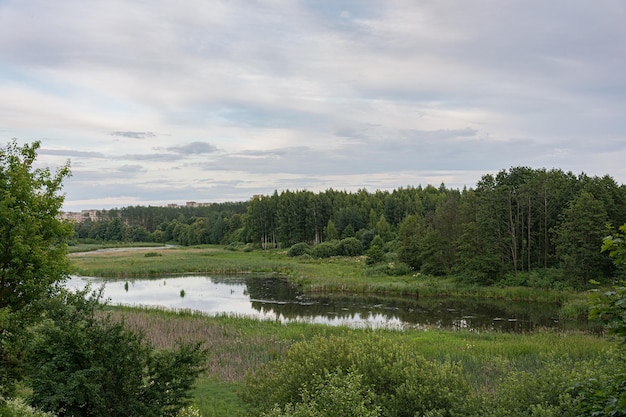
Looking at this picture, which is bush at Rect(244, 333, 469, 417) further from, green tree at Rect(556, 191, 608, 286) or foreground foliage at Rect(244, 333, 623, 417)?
green tree at Rect(556, 191, 608, 286)

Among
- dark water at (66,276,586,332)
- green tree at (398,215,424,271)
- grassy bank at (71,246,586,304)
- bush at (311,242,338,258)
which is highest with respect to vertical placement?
green tree at (398,215,424,271)

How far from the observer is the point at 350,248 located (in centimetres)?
7288

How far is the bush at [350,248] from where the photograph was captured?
72875 mm

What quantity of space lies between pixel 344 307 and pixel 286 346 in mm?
15601

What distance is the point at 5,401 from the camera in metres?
8.11

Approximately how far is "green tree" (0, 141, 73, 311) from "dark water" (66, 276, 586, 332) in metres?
12.6

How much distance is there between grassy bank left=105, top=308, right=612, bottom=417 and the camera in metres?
14.0

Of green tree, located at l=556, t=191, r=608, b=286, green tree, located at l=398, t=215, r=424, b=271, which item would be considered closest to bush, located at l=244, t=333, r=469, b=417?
green tree, located at l=556, t=191, r=608, b=286

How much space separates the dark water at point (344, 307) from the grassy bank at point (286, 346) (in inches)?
149

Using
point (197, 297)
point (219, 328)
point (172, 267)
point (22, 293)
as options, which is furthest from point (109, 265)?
point (22, 293)

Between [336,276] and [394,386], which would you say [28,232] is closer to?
[394,386]

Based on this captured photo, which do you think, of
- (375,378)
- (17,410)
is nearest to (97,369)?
(17,410)

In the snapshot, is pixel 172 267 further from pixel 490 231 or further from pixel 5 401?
pixel 5 401

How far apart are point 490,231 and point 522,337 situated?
24420 millimetres
